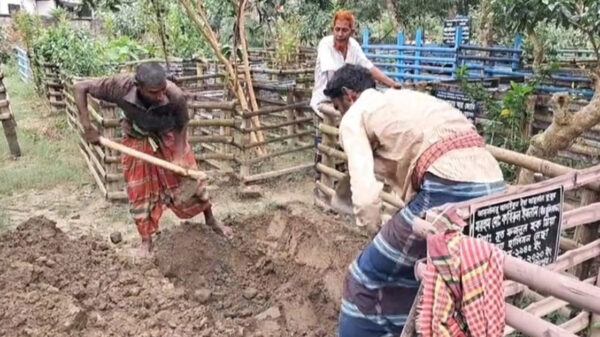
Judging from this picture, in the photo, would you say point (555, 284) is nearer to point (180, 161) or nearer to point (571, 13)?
point (571, 13)

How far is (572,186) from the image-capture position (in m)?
2.39

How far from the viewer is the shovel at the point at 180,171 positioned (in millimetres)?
4262

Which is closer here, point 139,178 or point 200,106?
point 139,178

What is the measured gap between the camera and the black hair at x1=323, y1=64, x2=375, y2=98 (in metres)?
2.60

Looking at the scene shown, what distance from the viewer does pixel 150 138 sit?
174 inches

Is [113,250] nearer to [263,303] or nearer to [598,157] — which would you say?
[263,303]

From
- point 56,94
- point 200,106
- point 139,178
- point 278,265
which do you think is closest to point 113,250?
point 139,178

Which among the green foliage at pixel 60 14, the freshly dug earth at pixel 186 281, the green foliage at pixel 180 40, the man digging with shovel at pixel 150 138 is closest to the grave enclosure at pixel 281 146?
the freshly dug earth at pixel 186 281

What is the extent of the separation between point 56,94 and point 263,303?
8.89 m

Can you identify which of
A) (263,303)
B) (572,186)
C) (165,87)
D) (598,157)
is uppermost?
(165,87)

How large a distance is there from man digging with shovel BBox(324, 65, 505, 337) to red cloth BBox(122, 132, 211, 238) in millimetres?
2363

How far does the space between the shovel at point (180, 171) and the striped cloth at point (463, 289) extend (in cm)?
289

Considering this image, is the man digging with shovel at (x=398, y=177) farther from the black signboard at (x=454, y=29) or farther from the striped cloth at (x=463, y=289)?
the black signboard at (x=454, y=29)

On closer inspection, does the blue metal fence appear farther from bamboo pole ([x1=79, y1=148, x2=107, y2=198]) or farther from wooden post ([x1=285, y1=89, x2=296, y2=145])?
wooden post ([x1=285, y1=89, x2=296, y2=145])
